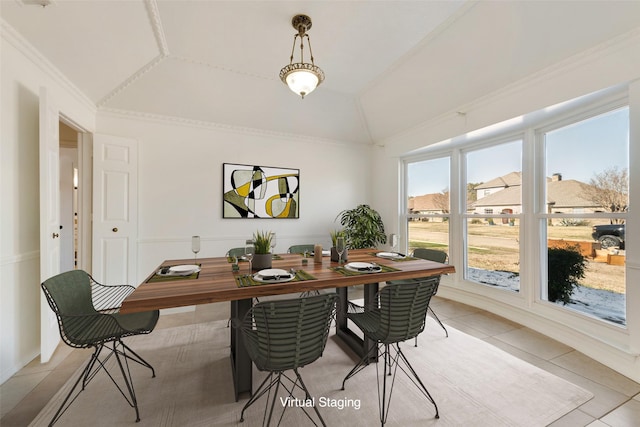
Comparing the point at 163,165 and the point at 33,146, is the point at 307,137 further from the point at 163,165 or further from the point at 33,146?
the point at 33,146

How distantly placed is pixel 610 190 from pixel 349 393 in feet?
9.43

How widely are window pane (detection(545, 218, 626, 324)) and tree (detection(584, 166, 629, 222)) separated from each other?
160 millimetres

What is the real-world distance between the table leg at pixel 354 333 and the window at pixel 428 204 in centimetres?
220

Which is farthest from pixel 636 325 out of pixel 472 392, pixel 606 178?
pixel 472 392

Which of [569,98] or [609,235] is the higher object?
[569,98]

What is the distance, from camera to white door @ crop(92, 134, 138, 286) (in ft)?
10.2

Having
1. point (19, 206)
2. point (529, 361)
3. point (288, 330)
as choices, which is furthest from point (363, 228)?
point (19, 206)

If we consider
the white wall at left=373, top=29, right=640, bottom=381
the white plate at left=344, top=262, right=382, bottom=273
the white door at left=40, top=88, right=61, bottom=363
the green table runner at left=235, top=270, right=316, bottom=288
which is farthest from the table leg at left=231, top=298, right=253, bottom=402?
the white wall at left=373, top=29, right=640, bottom=381

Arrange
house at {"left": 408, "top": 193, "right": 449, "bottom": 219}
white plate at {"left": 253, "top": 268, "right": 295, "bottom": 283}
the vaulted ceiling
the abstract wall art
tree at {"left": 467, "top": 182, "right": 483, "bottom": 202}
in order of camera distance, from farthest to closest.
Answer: house at {"left": 408, "top": 193, "right": 449, "bottom": 219} < the abstract wall art < tree at {"left": 467, "top": 182, "right": 483, "bottom": 202} < the vaulted ceiling < white plate at {"left": 253, "top": 268, "right": 295, "bottom": 283}

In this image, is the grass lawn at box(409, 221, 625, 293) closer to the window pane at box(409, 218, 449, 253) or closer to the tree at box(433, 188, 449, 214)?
the window pane at box(409, 218, 449, 253)

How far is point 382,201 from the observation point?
4766 mm

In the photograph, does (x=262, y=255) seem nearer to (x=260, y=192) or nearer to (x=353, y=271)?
(x=353, y=271)

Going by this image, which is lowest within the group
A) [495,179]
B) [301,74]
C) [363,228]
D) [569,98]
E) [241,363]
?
[241,363]

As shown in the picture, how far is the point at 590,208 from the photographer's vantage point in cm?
245
